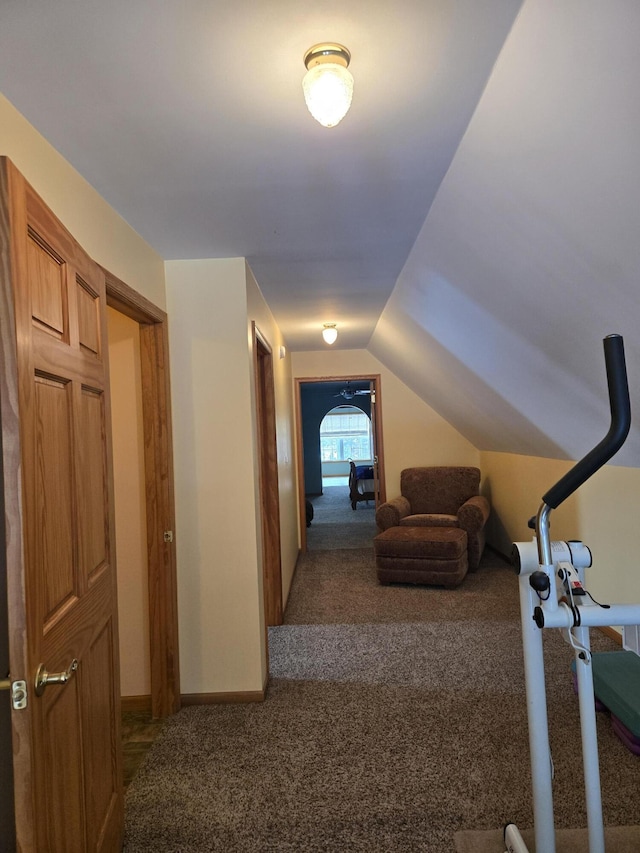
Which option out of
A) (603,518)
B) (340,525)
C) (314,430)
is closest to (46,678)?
(603,518)

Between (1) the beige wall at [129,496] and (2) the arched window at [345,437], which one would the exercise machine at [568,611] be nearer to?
(1) the beige wall at [129,496]

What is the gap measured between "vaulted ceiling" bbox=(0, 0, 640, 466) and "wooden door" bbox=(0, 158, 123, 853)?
1.33 feet

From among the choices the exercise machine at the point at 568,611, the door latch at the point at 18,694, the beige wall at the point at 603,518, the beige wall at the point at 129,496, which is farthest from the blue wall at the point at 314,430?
the door latch at the point at 18,694

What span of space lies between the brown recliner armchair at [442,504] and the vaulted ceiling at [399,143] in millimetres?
2311

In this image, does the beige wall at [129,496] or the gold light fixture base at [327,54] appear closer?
the gold light fixture base at [327,54]

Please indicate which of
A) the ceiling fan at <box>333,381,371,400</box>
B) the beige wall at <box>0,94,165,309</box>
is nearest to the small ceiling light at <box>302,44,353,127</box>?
the beige wall at <box>0,94,165,309</box>

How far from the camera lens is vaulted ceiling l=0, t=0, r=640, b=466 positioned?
4.15ft

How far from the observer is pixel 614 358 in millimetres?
1354

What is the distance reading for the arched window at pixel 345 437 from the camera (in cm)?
1566

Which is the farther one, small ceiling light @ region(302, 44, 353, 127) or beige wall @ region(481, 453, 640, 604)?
beige wall @ region(481, 453, 640, 604)

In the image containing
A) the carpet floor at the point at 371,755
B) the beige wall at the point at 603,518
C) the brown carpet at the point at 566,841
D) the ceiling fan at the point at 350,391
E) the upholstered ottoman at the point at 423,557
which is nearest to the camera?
the brown carpet at the point at 566,841

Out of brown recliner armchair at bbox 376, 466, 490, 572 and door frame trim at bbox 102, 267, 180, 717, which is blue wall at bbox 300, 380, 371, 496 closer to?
brown recliner armchair at bbox 376, 466, 490, 572

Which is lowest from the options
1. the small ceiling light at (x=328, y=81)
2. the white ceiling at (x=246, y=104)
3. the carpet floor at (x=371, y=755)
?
the carpet floor at (x=371, y=755)

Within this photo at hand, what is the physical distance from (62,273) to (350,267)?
2.06 meters
